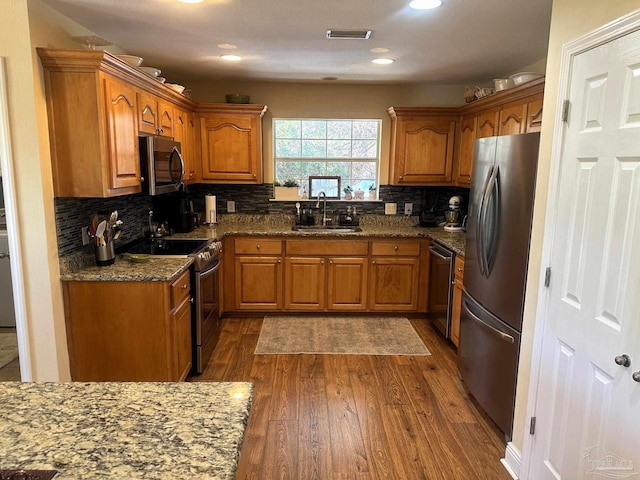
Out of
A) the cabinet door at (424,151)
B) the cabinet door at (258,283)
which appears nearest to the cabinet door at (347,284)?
the cabinet door at (258,283)

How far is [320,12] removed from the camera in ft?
7.77

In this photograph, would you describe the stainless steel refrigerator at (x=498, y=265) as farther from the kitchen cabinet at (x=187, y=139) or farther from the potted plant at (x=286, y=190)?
the kitchen cabinet at (x=187, y=139)

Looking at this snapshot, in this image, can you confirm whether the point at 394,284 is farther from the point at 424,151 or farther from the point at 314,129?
the point at 314,129

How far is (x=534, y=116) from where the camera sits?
2.88m

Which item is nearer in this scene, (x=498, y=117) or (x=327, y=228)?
(x=498, y=117)

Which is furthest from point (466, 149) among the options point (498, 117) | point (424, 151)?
point (498, 117)

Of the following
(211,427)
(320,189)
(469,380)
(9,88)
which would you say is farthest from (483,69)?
(211,427)

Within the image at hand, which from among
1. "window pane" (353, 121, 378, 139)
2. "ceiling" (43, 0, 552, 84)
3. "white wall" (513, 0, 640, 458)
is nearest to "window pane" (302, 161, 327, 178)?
"window pane" (353, 121, 378, 139)

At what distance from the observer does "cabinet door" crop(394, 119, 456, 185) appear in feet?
14.2

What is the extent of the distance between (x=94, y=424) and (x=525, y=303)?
1.92 meters

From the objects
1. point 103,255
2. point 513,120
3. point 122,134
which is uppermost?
point 513,120

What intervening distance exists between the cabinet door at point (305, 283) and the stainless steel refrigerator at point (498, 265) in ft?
5.50

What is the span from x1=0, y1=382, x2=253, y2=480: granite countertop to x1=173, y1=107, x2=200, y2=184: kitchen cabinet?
2.80 meters

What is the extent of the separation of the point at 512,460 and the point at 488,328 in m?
0.70
